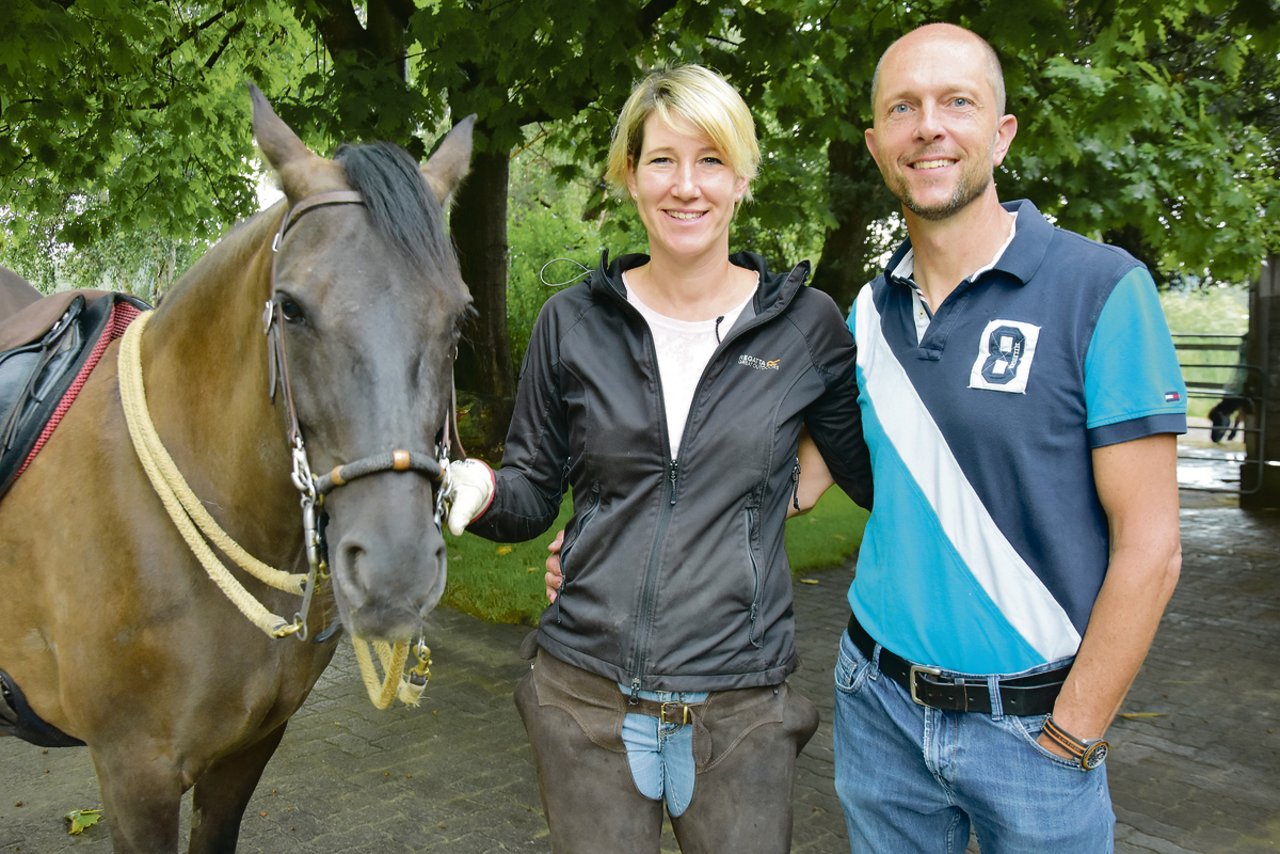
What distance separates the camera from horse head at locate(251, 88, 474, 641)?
179cm

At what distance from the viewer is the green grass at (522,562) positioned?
6949mm

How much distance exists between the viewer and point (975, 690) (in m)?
2.01

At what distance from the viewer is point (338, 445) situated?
189cm

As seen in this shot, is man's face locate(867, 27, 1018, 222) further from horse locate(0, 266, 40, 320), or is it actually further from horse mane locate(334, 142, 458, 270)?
horse locate(0, 266, 40, 320)

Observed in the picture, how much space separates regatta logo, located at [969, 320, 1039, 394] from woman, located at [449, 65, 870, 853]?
1.20ft

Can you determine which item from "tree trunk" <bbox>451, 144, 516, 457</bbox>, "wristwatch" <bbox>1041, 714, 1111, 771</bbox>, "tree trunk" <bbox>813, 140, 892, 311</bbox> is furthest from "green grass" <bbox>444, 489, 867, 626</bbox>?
"wristwatch" <bbox>1041, 714, 1111, 771</bbox>

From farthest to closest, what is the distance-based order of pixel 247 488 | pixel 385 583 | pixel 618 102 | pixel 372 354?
1. pixel 618 102
2. pixel 247 488
3. pixel 372 354
4. pixel 385 583

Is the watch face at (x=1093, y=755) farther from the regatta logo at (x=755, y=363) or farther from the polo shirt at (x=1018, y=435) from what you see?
the regatta logo at (x=755, y=363)

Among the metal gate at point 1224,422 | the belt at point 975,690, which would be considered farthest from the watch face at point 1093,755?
the metal gate at point 1224,422

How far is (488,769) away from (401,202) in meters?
3.24

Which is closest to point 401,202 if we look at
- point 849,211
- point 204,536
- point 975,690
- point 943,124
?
point 204,536

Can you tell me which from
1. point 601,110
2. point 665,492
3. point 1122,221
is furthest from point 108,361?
point 1122,221

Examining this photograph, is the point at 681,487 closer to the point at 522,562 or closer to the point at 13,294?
the point at 13,294

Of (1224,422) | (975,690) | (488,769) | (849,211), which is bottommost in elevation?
(488,769)
